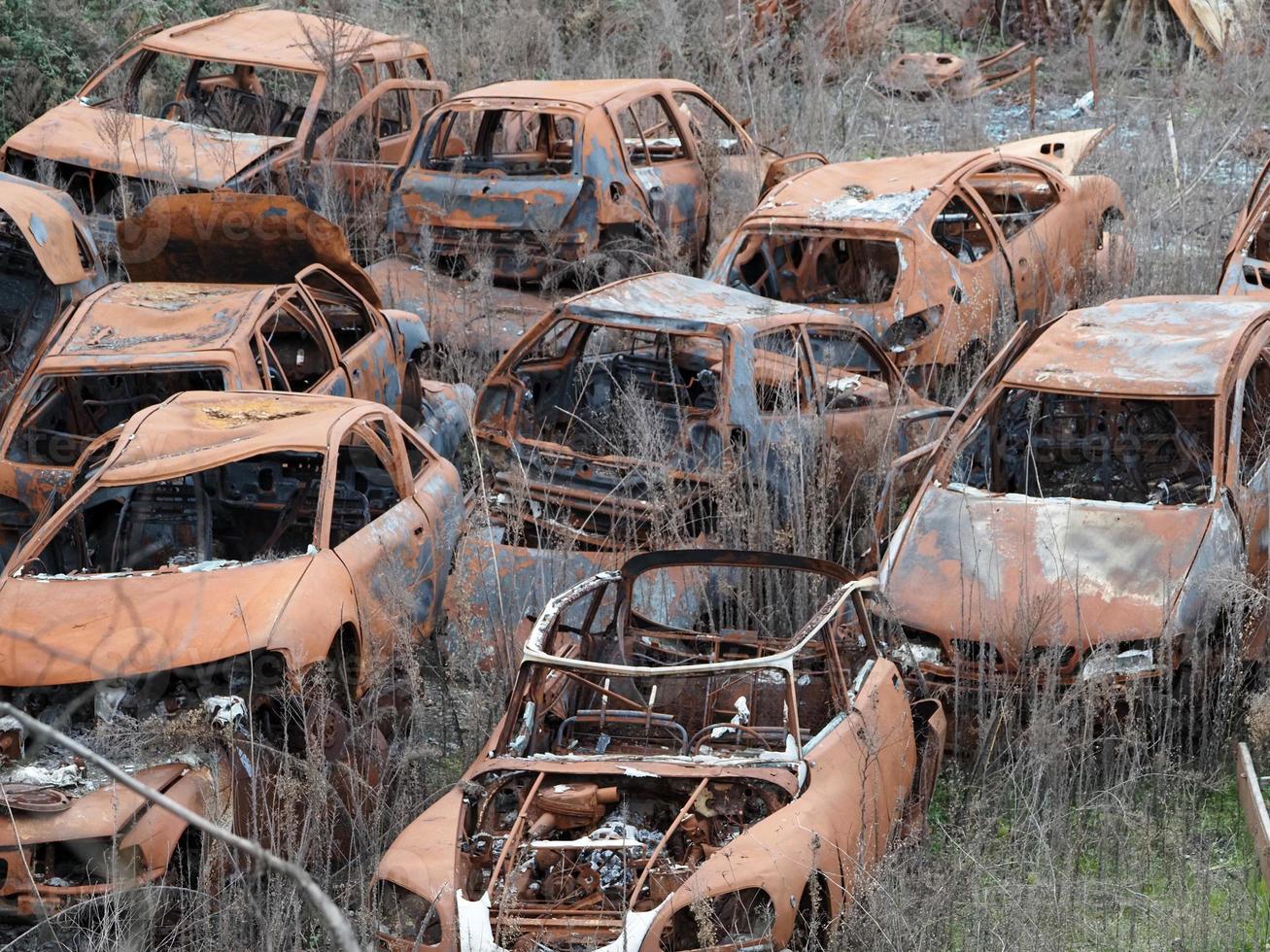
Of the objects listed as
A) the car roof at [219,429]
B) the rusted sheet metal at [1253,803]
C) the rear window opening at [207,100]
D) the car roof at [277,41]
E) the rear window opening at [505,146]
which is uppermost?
the car roof at [277,41]

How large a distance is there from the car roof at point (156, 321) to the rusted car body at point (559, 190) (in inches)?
82.4

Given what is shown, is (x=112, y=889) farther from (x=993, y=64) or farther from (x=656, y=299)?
(x=993, y=64)

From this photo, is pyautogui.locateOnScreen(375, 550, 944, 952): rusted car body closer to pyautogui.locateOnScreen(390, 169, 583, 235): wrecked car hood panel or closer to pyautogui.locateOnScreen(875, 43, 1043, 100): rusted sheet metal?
pyautogui.locateOnScreen(390, 169, 583, 235): wrecked car hood panel

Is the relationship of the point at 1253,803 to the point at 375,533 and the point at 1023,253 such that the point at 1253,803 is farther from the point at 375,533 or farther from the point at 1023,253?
the point at 1023,253

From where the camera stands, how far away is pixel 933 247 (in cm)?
964

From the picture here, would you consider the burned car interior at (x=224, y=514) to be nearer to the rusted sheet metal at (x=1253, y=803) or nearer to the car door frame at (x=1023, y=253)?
the rusted sheet metal at (x=1253, y=803)

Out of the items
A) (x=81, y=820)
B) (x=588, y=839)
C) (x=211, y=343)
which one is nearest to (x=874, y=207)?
(x=211, y=343)

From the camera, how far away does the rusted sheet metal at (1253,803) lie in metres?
5.36

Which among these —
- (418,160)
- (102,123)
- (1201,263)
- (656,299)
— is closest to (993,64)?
(1201,263)

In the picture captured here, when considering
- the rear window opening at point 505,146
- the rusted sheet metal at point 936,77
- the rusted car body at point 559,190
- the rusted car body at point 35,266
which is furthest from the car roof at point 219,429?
the rusted sheet metal at point 936,77

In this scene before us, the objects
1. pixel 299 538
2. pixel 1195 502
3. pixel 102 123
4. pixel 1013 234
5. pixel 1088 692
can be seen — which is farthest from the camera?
pixel 102 123

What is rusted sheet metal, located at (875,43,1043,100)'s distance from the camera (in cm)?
1680

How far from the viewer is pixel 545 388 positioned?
8.41 meters

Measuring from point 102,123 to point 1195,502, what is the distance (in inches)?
338
